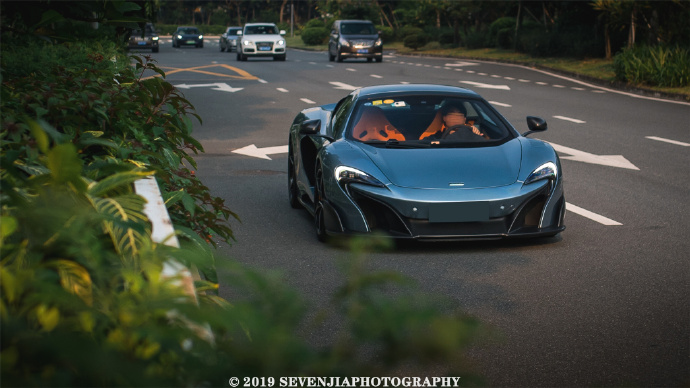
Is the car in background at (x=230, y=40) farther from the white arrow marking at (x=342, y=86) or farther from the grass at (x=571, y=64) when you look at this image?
the white arrow marking at (x=342, y=86)

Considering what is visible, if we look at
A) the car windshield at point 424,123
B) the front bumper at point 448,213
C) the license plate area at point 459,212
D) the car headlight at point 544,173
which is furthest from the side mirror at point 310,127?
the car headlight at point 544,173

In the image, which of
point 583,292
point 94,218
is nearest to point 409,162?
point 583,292

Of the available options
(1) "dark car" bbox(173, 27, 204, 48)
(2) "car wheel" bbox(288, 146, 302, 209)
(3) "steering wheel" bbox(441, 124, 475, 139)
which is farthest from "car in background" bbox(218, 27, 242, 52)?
(3) "steering wheel" bbox(441, 124, 475, 139)

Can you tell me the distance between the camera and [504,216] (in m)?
7.11

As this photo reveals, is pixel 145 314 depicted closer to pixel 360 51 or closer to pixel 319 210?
pixel 319 210

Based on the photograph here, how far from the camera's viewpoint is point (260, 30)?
4634cm

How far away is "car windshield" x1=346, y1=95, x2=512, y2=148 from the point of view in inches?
323

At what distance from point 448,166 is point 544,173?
772 mm

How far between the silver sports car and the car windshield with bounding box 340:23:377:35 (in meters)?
35.7

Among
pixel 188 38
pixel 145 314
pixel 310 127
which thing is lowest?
pixel 188 38

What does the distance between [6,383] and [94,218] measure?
73cm

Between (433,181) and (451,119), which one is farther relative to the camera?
(451,119)

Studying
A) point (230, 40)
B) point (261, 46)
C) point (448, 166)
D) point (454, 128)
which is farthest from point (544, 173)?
point (230, 40)

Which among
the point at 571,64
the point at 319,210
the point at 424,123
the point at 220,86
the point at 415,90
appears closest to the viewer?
the point at 319,210
